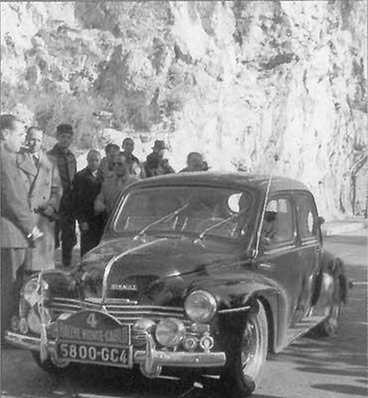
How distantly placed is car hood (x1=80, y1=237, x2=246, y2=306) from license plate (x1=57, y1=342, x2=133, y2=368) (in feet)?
1.16

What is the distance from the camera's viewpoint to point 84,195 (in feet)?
29.5

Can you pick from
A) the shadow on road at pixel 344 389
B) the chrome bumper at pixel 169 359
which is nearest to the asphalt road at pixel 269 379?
the shadow on road at pixel 344 389

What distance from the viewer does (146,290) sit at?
5391mm

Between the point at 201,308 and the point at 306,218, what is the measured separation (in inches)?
88.7

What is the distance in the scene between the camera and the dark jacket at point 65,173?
28.3 feet

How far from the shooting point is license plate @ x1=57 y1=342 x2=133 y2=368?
16.9ft

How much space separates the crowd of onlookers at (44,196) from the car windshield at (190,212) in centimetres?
87

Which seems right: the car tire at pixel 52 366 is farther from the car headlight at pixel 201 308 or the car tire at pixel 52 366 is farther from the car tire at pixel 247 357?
the car tire at pixel 247 357

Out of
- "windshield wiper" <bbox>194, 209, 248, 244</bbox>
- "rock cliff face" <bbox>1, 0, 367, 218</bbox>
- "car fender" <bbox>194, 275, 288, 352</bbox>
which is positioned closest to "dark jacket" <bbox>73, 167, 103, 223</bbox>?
"windshield wiper" <bbox>194, 209, 248, 244</bbox>

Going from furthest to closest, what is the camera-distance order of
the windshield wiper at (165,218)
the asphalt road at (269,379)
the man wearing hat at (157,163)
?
1. the man wearing hat at (157,163)
2. the windshield wiper at (165,218)
3. the asphalt road at (269,379)

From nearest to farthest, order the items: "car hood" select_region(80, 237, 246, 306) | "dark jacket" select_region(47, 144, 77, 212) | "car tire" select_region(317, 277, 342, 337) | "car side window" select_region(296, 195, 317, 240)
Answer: "car hood" select_region(80, 237, 246, 306)
"car side window" select_region(296, 195, 317, 240)
"car tire" select_region(317, 277, 342, 337)
"dark jacket" select_region(47, 144, 77, 212)

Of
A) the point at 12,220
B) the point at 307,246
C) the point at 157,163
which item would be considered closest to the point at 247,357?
the point at 307,246

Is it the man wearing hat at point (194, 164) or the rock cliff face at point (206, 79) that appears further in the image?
the rock cliff face at point (206, 79)

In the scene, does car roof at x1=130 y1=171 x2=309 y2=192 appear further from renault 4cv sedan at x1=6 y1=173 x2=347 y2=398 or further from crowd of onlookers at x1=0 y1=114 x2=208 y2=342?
crowd of onlookers at x1=0 y1=114 x2=208 y2=342
